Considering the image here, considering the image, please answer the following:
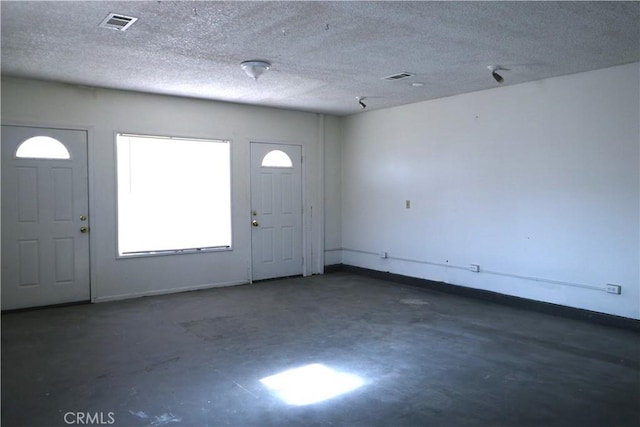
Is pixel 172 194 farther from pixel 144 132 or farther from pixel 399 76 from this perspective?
pixel 399 76

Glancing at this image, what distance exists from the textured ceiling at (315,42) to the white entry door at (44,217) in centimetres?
74

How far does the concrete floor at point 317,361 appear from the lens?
2910 millimetres

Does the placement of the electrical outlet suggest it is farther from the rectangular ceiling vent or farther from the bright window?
the bright window

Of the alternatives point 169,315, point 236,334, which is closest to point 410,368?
point 236,334

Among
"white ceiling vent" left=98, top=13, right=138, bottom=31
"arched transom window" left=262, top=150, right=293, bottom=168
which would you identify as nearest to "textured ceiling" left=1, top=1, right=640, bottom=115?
"white ceiling vent" left=98, top=13, right=138, bottom=31

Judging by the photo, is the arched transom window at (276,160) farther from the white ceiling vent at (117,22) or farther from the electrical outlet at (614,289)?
the electrical outlet at (614,289)

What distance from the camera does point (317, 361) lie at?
377 cm

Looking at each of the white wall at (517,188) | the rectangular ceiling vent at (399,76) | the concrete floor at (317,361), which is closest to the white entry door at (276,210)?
the white wall at (517,188)

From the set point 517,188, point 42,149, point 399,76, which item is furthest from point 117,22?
point 517,188

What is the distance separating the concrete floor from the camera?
2.91 meters

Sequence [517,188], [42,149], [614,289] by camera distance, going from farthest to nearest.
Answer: [517,188]
[42,149]
[614,289]

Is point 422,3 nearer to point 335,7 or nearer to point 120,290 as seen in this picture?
point 335,7

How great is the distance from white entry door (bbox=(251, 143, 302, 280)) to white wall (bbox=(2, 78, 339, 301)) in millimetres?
138

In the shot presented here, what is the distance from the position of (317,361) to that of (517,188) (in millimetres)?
3224
